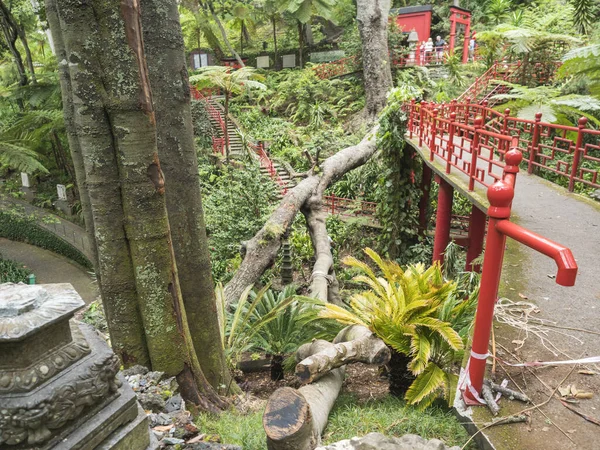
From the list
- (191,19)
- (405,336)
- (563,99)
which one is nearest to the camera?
(405,336)

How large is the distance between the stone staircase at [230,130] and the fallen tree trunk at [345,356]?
13121 mm

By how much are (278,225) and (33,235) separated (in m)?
13.6

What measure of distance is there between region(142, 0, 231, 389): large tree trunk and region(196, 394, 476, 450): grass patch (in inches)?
27.7

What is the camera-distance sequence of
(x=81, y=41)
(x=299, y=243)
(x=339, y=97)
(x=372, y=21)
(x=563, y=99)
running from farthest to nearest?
1. (x=339, y=97)
2. (x=372, y=21)
3. (x=299, y=243)
4. (x=563, y=99)
5. (x=81, y=41)

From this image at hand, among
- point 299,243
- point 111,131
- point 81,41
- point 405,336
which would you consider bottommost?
point 299,243

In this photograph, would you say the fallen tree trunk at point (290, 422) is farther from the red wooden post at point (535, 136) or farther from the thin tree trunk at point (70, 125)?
the red wooden post at point (535, 136)

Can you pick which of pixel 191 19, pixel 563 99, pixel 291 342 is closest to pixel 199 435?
pixel 291 342

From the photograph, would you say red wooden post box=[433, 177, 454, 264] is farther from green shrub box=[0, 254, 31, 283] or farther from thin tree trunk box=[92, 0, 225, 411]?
green shrub box=[0, 254, 31, 283]

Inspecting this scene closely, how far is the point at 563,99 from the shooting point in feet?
31.6

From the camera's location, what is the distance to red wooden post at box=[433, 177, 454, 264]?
7093mm

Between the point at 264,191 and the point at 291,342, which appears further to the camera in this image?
the point at 264,191

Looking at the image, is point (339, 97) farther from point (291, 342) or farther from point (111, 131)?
point (111, 131)

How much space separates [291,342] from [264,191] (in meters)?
5.97

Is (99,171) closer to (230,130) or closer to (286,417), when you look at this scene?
(286,417)
